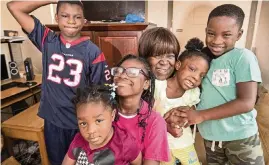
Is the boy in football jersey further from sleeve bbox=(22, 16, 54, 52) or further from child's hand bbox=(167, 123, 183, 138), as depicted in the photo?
child's hand bbox=(167, 123, 183, 138)

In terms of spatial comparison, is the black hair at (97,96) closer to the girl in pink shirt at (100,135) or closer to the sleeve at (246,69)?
the girl in pink shirt at (100,135)

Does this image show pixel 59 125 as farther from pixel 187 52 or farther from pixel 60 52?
pixel 187 52

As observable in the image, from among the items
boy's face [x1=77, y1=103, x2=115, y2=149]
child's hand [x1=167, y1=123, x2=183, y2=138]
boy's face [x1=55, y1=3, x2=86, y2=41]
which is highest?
boy's face [x1=55, y1=3, x2=86, y2=41]

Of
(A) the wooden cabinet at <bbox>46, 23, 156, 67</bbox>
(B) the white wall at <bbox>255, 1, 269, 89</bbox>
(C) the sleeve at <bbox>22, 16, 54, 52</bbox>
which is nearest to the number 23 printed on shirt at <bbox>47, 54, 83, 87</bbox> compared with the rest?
(C) the sleeve at <bbox>22, 16, 54, 52</bbox>

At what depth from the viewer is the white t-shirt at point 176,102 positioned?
109 cm

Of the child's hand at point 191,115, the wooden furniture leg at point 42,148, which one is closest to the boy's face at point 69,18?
the child's hand at point 191,115

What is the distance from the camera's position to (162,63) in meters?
1.13

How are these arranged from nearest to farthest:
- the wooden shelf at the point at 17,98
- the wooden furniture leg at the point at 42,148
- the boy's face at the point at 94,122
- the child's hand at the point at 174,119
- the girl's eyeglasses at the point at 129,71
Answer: the boy's face at the point at 94,122 < the girl's eyeglasses at the point at 129,71 < the child's hand at the point at 174,119 < the wooden furniture leg at the point at 42,148 < the wooden shelf at the point at 17,98

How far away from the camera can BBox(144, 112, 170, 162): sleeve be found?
92cm

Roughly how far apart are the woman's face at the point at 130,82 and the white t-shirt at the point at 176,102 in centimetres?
18

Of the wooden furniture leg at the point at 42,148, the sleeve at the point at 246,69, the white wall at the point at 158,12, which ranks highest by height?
the white wall at the point at 158,12

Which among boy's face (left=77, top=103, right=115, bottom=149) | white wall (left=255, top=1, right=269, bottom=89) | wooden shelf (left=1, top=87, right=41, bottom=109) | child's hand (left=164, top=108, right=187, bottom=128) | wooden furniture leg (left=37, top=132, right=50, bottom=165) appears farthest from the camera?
white wall (left=255, top=1, right=269, bottom=89)

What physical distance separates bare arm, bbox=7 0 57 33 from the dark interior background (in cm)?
183

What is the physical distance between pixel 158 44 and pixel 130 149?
0.59 m
